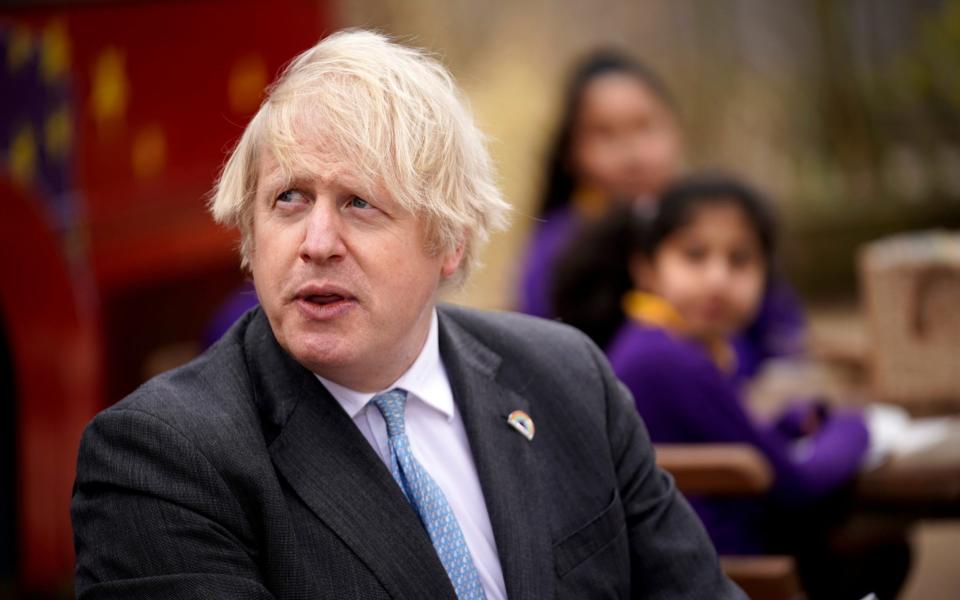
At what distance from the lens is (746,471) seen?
3043 mm

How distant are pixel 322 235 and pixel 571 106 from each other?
344cm

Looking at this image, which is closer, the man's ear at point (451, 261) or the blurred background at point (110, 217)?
the man's ear at point (451, 261)

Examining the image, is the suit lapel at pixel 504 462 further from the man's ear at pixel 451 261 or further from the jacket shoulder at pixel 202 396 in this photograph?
the jacket shoulder at pixel 202 396

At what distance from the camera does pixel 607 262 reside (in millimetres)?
3861

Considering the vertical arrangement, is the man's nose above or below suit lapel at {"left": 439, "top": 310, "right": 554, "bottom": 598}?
above

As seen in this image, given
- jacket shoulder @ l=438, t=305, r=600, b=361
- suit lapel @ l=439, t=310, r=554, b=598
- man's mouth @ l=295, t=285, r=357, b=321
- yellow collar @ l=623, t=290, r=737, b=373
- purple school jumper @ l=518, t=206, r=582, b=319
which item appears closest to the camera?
man's mouth @ l=295, t=285, r=357, b=321

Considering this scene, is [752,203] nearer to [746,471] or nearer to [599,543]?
[746,471]

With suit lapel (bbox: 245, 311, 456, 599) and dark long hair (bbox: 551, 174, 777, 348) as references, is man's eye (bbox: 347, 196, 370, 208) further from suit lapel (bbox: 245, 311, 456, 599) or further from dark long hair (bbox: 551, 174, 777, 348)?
dark long hair (bbox: 551, 174, 777, 348)

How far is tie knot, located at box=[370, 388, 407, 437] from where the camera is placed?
1.96 meters

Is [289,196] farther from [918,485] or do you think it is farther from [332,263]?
[918,485]

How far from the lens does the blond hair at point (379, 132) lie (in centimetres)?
186

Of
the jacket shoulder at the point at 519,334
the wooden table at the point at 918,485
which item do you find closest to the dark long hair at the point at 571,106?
the wooden table at the point at 918,485

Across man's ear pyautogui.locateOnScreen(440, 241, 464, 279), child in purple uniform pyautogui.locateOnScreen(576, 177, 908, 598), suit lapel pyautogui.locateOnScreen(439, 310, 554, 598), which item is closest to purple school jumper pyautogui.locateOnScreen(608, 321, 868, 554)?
child in purple uniform pyautogui.locateOnScreen(576, 177, 908, 598)

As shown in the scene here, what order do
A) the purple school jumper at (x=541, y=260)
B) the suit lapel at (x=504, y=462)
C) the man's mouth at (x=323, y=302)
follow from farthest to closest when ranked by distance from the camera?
the purple school jumper at (x=541, y=260) < the suit lapel at (x=504, y=462) < the man's mouth at (x=323, y=302)
